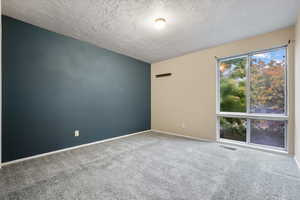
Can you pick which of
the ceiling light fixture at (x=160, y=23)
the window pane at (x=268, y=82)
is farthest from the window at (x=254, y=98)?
the ceiling light fixture at (x=160, y=23)

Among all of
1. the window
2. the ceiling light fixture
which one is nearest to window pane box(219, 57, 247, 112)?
the window

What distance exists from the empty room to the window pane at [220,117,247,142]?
23 millimetres

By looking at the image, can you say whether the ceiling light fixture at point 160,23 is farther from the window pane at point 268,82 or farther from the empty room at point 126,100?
the window pane at point 268,82

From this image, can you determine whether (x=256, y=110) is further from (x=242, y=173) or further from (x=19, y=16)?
(x=19, y=16)

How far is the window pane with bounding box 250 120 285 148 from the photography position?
2.76 metres

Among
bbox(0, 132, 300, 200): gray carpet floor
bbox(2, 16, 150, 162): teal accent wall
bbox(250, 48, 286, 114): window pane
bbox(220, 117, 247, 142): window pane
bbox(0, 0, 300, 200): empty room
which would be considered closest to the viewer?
bbox(0, 132, 300, 200): gray carpet floor

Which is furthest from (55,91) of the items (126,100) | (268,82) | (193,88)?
(268,82)

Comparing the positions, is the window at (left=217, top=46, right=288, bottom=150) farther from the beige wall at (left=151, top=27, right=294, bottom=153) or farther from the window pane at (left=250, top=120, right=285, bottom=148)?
the beige wall at (left=151, top=27, right=294, bottom=153)

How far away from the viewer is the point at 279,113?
2.77 metres

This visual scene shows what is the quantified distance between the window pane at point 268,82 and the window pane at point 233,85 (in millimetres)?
179

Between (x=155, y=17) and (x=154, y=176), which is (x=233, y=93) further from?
(x=154, y=176)

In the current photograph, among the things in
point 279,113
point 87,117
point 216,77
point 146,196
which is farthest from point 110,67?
point 279,113

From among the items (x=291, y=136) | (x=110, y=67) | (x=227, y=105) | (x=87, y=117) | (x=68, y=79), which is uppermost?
(x=110, y=67)

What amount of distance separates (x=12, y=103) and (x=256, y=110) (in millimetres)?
5066
